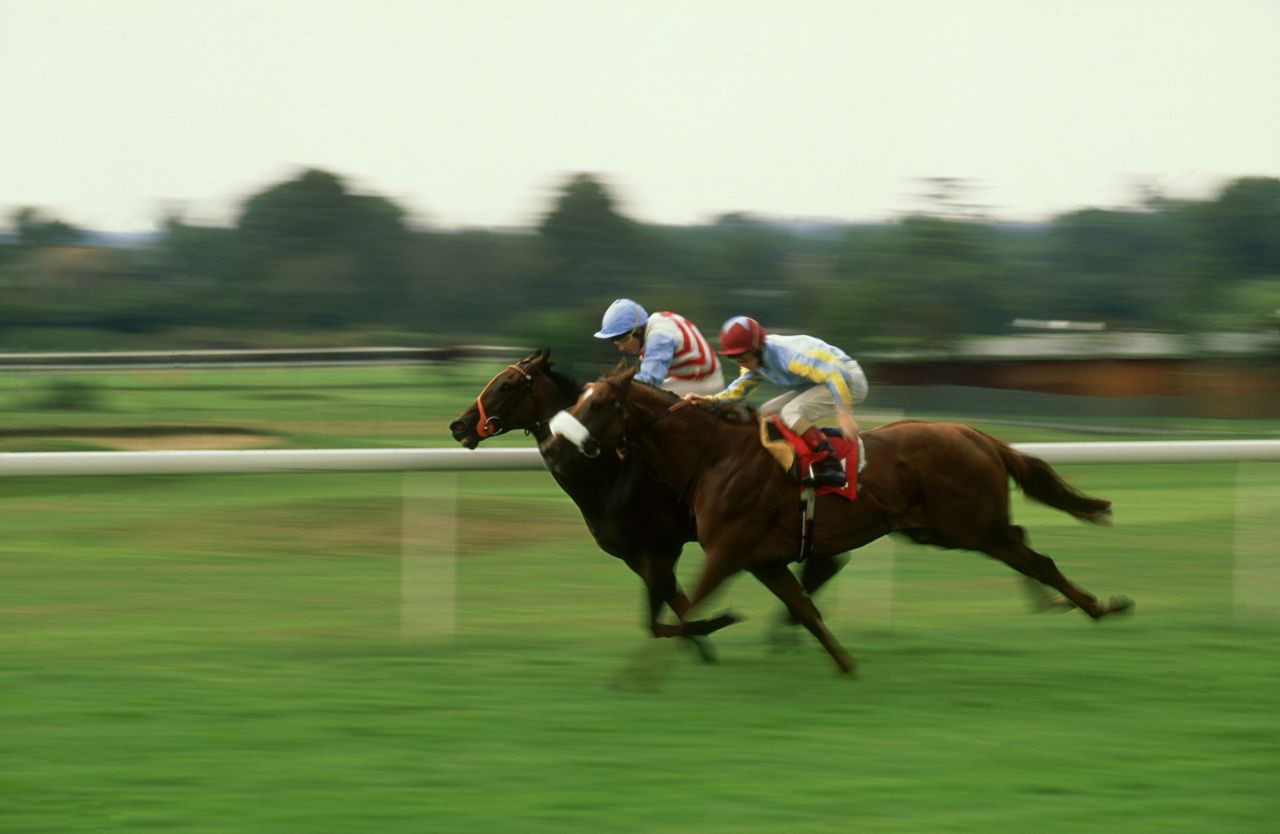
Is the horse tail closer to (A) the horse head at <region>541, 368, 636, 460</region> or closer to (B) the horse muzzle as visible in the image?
(A) the horse head at <region>541, 368, 636, 460</region>

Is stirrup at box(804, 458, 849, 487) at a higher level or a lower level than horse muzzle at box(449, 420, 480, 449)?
lower

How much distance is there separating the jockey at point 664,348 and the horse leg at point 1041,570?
4.00 feet

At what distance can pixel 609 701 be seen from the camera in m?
4.59

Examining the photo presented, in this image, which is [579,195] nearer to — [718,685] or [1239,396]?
[1239,396]

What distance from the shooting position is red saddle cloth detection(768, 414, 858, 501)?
508 cm

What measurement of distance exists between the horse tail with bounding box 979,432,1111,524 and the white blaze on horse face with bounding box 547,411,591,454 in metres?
1.59

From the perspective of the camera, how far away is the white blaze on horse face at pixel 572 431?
490 cm

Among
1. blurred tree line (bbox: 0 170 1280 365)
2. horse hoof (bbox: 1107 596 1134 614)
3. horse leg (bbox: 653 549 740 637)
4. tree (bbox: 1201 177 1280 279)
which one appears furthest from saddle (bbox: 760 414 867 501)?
tree (bbox: 1201 177 1280 279)

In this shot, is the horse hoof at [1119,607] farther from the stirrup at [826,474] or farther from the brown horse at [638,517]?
the brown horse at [638,517]

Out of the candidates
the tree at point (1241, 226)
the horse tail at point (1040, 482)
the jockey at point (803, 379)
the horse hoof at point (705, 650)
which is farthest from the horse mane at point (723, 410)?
the tree at point (1241, 226)

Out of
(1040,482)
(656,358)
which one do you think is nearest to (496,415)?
(656,358)

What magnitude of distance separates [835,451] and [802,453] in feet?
0.49

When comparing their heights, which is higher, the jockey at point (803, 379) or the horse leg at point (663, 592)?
the jockey at point (803, 379)

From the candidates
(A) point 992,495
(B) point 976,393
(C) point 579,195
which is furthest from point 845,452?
(C) point 579,195
